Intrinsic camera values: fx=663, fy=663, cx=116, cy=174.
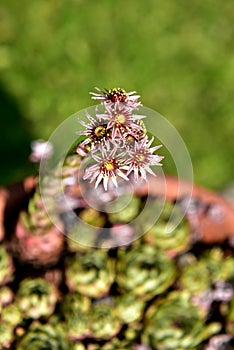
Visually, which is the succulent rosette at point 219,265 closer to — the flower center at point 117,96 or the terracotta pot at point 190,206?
the terracotta pot at point 190,206

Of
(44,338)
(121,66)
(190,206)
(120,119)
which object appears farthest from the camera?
(121,66)

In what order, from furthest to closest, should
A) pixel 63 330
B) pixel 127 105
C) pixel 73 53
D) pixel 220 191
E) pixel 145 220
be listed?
pixel 73 53
pixel 220 191
pixel 145 220
pixel 63 330
pixel 127 105

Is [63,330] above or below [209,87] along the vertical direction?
below

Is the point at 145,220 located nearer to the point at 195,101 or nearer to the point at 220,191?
the point at 220,191

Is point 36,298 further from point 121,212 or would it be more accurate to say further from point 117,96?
point 117,96

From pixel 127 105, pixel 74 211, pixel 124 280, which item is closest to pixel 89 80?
pixel 74 211

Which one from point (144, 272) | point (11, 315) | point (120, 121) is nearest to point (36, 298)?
point (11, 315)

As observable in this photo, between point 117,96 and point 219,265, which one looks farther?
point 219,265
